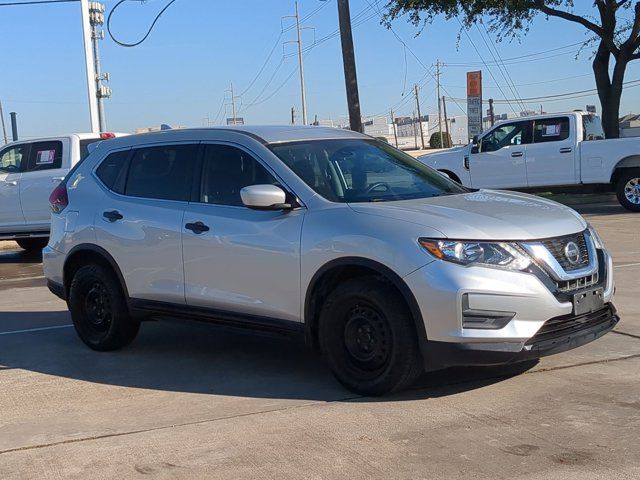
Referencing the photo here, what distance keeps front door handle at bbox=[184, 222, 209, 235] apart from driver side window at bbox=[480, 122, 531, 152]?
42.2 feet

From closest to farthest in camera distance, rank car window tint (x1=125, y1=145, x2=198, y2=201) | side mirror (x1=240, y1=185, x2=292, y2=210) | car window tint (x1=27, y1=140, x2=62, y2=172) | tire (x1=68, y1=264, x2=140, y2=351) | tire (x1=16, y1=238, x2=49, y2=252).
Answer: side mirror (x1=240, y1=185, x2=292, y2=210)
car window tint (x1=125, y1=145, x2=198, y2=201)
tire (x1=68, y1=264, x2=140, y2=351)
car window tint (x1=27, y1=140, x2=62, y2=172)
tire (x1=16, y1=238, x2=49, y2=252)

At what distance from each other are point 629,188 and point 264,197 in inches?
518

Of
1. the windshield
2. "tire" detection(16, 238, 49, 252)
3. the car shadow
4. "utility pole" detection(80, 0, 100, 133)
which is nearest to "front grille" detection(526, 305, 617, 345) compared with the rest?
the car shadow

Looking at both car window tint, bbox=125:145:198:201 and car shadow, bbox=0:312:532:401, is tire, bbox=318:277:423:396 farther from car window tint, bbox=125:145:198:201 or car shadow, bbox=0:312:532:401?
car window tint, bbox=125:145:198:201

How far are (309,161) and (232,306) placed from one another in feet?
3.97

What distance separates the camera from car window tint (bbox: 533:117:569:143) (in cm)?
1722

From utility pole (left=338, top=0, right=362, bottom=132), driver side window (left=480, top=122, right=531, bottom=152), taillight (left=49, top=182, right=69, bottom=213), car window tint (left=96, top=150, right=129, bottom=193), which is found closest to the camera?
car window tint (left=96, top=150, right=129, bottom=193)

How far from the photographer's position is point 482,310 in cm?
490

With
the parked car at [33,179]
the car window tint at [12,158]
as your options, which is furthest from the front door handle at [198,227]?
the car window tint at [12,158]

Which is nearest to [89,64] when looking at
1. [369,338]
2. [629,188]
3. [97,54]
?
[97,54]

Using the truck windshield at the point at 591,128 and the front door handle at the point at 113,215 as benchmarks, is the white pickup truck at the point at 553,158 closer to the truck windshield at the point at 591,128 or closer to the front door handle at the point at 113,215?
the truck windshield at the point at 591,128

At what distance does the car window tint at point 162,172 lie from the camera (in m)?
6.55

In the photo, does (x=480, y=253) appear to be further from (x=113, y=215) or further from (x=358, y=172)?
(x=113, y=215)

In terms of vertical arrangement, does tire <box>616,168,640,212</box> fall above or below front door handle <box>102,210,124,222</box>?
below
